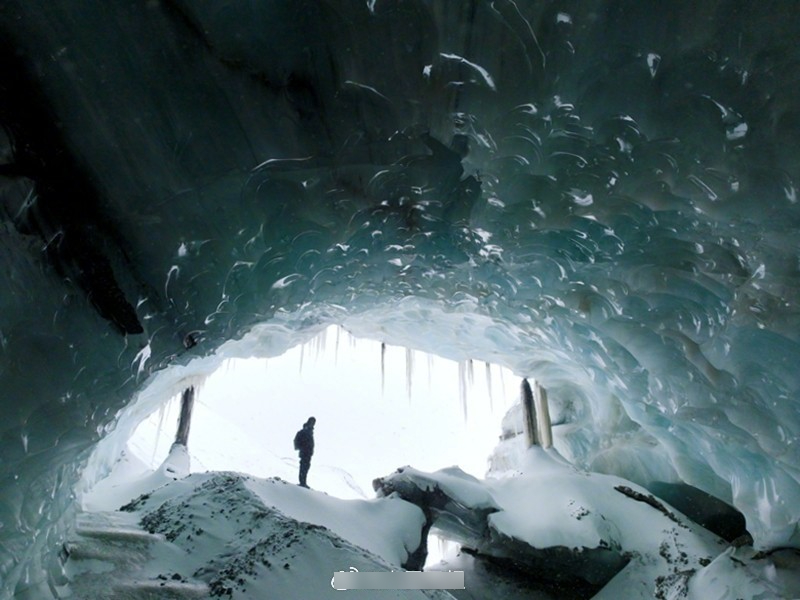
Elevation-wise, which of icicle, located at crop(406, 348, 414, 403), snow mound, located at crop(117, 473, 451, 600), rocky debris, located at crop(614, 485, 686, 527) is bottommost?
rocky debris, located at crop(614, 485, 686, 527)

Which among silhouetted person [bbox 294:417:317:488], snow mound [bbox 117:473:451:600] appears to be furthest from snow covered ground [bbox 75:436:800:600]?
silhouetted person [bbox 294:417:317:488]

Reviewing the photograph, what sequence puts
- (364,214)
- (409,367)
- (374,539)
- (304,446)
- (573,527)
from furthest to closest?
(409,367) < (304,446) < (573,527) < (374,539) < (364,214)

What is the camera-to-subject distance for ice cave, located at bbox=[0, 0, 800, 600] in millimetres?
2557

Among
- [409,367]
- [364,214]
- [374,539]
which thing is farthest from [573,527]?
[364,214]

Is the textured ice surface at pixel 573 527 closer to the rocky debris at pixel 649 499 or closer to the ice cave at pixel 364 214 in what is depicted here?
the rocky debris at pixel 649 499

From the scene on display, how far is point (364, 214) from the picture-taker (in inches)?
160

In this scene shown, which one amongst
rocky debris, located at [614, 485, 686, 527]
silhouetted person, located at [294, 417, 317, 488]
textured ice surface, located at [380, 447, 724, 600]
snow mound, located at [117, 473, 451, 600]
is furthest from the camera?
silhouetted person, located at [294, 417, 317, 488]

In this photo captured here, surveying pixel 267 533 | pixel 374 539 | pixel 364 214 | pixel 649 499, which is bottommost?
pixel 649 499

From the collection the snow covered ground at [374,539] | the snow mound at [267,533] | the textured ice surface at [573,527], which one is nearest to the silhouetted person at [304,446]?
the textured ice surface at [573,527]

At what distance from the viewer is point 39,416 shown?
296 cm

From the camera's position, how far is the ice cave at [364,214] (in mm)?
2557

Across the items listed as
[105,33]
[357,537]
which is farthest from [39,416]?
[357,537]

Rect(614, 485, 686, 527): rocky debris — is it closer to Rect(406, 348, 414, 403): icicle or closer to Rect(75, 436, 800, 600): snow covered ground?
Rect(75, 436, 800, 600): snow covered ground

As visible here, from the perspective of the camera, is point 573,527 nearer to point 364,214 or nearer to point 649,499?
point 649,499
